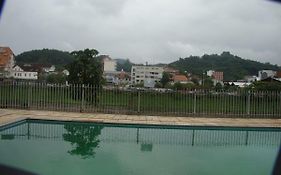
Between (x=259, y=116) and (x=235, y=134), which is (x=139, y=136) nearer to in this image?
(x=235, y=134)

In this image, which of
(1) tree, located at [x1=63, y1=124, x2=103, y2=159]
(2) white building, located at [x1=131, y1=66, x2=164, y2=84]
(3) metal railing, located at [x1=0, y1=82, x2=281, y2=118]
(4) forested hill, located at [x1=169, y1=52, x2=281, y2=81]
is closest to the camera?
(1) tree, located at [x1=63, y1=124, x2=103, y2=159]

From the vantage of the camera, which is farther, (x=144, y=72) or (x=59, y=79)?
(x=144, y=72)

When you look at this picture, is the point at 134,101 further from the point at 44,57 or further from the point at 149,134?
the point at 44,57

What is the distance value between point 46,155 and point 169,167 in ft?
8.78

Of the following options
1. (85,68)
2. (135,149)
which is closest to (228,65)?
(85,68)

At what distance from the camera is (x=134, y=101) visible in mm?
13086

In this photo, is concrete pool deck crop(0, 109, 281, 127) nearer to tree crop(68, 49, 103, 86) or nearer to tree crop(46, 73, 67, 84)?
tree crop(68, 49, 103, 86)

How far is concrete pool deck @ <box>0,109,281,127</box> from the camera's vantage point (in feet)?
36.4

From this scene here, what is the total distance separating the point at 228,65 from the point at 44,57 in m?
43.3

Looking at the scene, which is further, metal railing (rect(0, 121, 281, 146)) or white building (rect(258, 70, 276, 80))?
white building (rect(258, 70, 276, 80))

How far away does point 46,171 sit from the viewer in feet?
19.1

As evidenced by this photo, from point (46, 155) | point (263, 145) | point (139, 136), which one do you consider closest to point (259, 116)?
point (263, 145)

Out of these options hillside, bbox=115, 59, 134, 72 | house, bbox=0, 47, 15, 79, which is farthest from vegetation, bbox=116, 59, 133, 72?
house, bbox=0, 47, 15, 79

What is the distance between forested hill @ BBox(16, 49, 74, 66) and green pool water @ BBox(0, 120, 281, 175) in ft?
202
